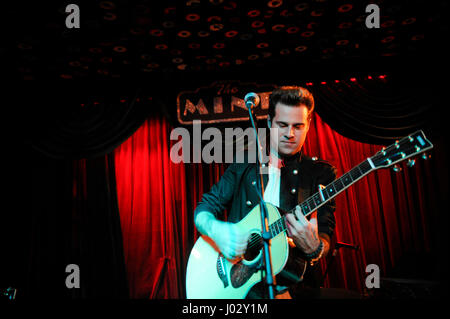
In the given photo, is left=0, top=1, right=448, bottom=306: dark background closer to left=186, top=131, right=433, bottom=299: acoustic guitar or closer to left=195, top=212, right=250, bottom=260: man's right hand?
left=186, top=131, right=433, bottom=299: acoustic guitar

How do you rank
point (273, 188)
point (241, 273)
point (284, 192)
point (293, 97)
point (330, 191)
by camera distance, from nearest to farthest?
point (330, 191)
point (241, 273)
point (284, 192)
point (273, 188)
point (293, 97)

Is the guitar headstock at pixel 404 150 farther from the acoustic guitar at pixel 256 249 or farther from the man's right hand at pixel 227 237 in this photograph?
the man's right hand at pixel 227 237

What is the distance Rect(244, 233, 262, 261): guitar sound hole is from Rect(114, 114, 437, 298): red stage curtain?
270 cm

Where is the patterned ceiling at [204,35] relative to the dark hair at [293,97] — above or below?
above

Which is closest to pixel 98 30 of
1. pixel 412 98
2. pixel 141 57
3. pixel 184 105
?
pixel 141 57

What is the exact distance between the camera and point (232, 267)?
7.22ft

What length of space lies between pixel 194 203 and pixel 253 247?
2792 mm

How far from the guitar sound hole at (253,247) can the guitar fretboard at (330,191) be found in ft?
0.49

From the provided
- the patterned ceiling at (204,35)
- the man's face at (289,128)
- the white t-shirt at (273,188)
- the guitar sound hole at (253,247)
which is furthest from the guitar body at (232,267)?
the patterned ceiling at (204,35)

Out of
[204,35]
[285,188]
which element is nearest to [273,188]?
[285,188]

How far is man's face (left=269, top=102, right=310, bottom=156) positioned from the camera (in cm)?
251

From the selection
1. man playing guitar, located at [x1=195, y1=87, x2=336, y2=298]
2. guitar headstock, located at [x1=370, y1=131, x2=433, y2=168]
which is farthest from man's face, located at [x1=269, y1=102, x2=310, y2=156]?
guitar headstock, located at [x1=370, y1=131, x2=433, y2=168]

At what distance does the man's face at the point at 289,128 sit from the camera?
251cm

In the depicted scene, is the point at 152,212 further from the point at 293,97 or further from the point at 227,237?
the point at 293,97
